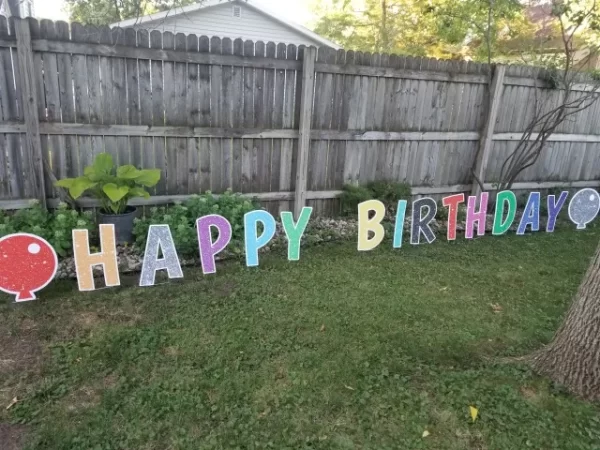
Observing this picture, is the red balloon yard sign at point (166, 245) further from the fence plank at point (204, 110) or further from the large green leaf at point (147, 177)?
the fence plank at point (204, 110)

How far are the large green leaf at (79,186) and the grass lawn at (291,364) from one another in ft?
3.01

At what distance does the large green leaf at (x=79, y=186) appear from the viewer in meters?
4.14

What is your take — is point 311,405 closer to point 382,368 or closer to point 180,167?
point 382,368

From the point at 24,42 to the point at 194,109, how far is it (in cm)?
164

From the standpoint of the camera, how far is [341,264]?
15.2 ft

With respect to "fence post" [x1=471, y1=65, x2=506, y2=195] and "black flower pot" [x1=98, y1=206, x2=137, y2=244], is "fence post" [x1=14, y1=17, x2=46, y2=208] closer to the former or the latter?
"black flower pot" [x1=98, y1=206, x2=137, y2=244]

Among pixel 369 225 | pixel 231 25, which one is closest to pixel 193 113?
pixel 369 225

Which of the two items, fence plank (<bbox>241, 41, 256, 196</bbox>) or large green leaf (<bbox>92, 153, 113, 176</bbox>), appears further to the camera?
fence plank (<bbox>241, 41, 256, 196</bbox>)

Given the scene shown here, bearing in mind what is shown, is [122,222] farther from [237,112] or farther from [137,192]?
[237,112]

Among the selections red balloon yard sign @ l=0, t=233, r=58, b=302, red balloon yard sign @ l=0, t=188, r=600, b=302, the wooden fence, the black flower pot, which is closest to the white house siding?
the wooden fence

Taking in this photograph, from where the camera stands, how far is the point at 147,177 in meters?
4.45

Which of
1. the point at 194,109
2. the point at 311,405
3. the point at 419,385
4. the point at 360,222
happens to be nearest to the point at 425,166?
the point at 360,222

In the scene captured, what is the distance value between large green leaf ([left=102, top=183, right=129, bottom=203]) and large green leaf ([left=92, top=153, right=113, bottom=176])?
0.17 metres

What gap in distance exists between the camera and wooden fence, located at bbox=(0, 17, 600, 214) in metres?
4.32
